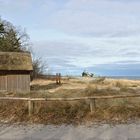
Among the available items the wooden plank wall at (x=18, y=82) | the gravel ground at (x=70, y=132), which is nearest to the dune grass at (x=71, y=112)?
the gravel ground at (x=70, y=132)

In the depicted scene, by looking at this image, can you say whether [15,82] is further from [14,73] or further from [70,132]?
[70,132]

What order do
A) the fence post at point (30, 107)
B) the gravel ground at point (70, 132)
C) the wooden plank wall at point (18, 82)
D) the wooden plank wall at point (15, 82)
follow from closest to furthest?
the gravel ground at point (70, 132) → the fence post at point (30, 107) → the wooden plank wall at point (15, 82) → the wooden plank wall at point (18, 82)

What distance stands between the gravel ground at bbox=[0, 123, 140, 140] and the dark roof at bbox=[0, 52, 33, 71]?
2341cm

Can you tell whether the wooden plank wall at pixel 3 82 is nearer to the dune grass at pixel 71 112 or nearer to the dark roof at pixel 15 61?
the dark roof at pixel 15 61

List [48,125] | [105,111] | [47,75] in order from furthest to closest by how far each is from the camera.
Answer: [47,75]
[105,111]
[48,125]

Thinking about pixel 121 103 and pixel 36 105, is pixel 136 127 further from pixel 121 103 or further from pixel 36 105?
pixel 36 105

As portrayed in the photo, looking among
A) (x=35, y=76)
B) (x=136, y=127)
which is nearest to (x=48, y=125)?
(x=136, y=127)

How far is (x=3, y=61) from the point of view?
37.6m

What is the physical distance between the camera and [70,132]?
41.8 ft

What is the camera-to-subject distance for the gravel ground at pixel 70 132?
11.9m

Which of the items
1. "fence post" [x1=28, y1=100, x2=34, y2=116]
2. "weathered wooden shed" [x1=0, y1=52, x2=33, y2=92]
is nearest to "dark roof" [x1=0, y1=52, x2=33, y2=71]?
"weathered wooden shed" [x1=0, y1=52, x2=33, y2=92]

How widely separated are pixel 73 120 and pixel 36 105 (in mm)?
1854

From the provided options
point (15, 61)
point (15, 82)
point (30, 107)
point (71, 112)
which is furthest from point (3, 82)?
point (71, 112)

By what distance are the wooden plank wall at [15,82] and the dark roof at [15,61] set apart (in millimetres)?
880
